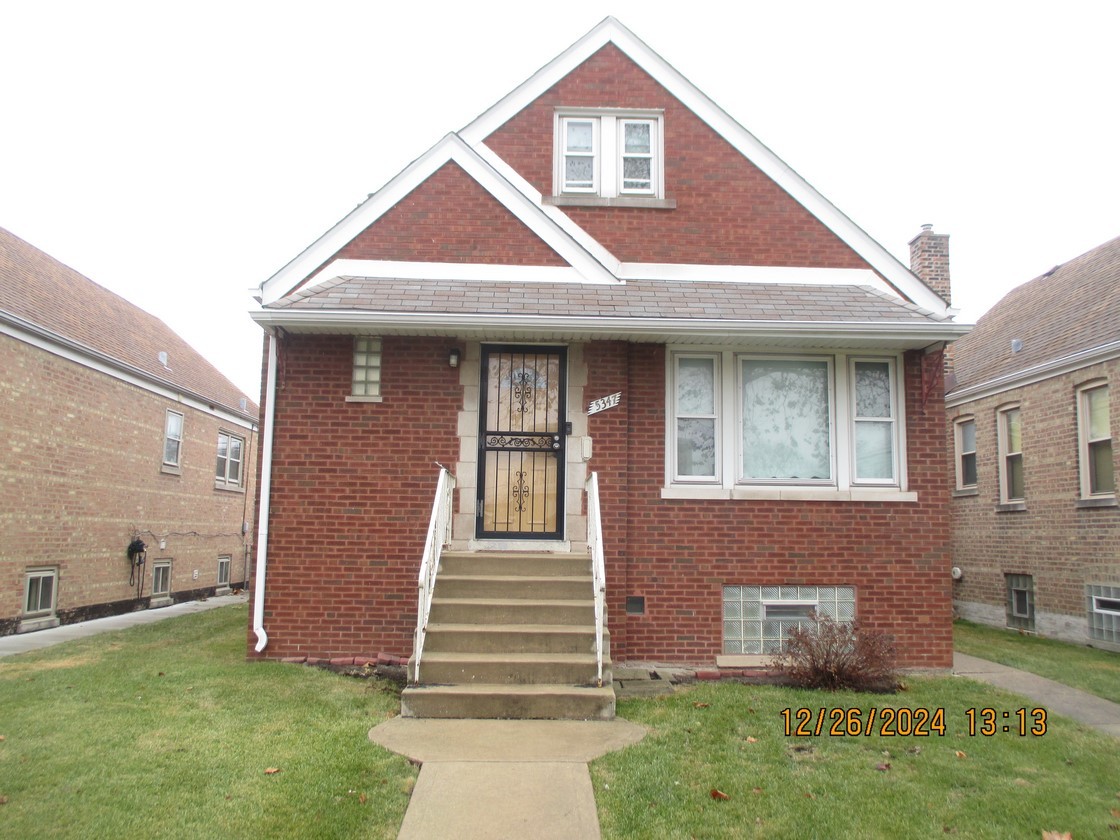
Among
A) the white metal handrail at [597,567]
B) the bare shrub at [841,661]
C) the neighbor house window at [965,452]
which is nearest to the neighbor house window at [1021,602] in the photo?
the neighbor house window at [965,452]

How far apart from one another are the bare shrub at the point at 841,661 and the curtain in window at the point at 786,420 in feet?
6.26

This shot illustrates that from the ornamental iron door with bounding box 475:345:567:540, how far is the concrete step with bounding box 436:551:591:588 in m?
0.60

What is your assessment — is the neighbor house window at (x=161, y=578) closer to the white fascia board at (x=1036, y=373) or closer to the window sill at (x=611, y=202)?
the window sill at (x=611, y=202)

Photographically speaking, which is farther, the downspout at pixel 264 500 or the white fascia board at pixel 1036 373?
the white fascia board at pixel 1036 373

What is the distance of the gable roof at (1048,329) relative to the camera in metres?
12.9

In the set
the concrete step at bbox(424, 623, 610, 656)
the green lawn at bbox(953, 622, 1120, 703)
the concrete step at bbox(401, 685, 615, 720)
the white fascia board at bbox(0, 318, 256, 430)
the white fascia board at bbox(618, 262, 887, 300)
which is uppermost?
the white fascia board at bbox(618, 262, 887, 300)

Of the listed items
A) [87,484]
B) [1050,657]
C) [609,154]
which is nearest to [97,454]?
[87,484]

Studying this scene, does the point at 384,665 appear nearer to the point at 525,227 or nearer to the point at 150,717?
the point at 150,717

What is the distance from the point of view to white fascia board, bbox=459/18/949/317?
9461mm

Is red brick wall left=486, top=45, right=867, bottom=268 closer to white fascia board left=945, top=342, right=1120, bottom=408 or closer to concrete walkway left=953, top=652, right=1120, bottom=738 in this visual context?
concrete walkway left=953, top=652, right=1120, bottom=738

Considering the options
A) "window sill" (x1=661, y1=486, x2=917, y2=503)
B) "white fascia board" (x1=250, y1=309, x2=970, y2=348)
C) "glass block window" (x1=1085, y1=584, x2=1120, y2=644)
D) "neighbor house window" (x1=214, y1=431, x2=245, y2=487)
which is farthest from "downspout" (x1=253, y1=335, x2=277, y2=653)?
"neighbor house window" (x1=214, y1=431, x2=245, y2=487)

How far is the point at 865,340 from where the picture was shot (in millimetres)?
8500

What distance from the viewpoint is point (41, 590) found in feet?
42.5

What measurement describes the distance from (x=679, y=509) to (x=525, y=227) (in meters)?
3.47
